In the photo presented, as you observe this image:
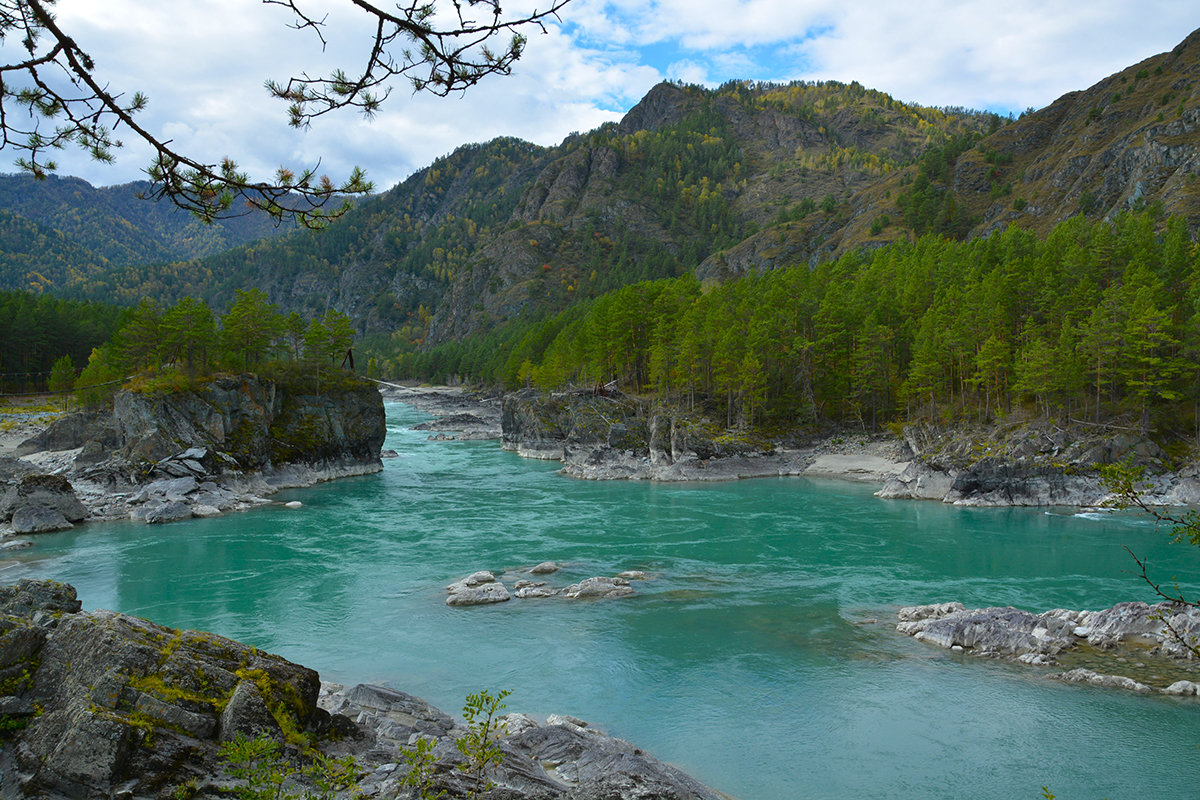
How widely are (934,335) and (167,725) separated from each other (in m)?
59.7

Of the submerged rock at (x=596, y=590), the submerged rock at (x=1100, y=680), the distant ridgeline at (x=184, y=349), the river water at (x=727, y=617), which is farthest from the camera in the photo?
the distant ridgeline at (x=184, y=349)

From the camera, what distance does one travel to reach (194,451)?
43.6 metres

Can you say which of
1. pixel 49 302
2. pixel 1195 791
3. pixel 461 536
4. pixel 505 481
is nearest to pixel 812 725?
pixel 1195 791

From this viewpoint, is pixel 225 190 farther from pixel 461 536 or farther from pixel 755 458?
pixel 755 458

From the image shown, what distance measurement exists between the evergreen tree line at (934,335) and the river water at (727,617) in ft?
46.1

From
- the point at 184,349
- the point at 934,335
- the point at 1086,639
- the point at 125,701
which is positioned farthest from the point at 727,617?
the point at 184,349

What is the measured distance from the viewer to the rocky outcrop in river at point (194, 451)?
3719 centimetres

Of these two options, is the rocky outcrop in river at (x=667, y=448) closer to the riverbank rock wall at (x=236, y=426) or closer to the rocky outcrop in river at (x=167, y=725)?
the riverbank rock wall at (x=236, y=426)

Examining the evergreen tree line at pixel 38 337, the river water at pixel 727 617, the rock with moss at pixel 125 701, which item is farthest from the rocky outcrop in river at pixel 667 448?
the evergreen tree line at pixel 38 337

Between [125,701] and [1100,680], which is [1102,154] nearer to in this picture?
[1100,680]

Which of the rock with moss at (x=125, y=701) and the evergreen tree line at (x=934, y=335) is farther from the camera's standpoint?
the evergreen tree line at (x=934, y=335)

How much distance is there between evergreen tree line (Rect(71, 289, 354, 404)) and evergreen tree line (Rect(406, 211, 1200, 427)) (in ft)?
101

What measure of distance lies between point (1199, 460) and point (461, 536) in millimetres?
44126

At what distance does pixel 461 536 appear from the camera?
3356 centimetres
